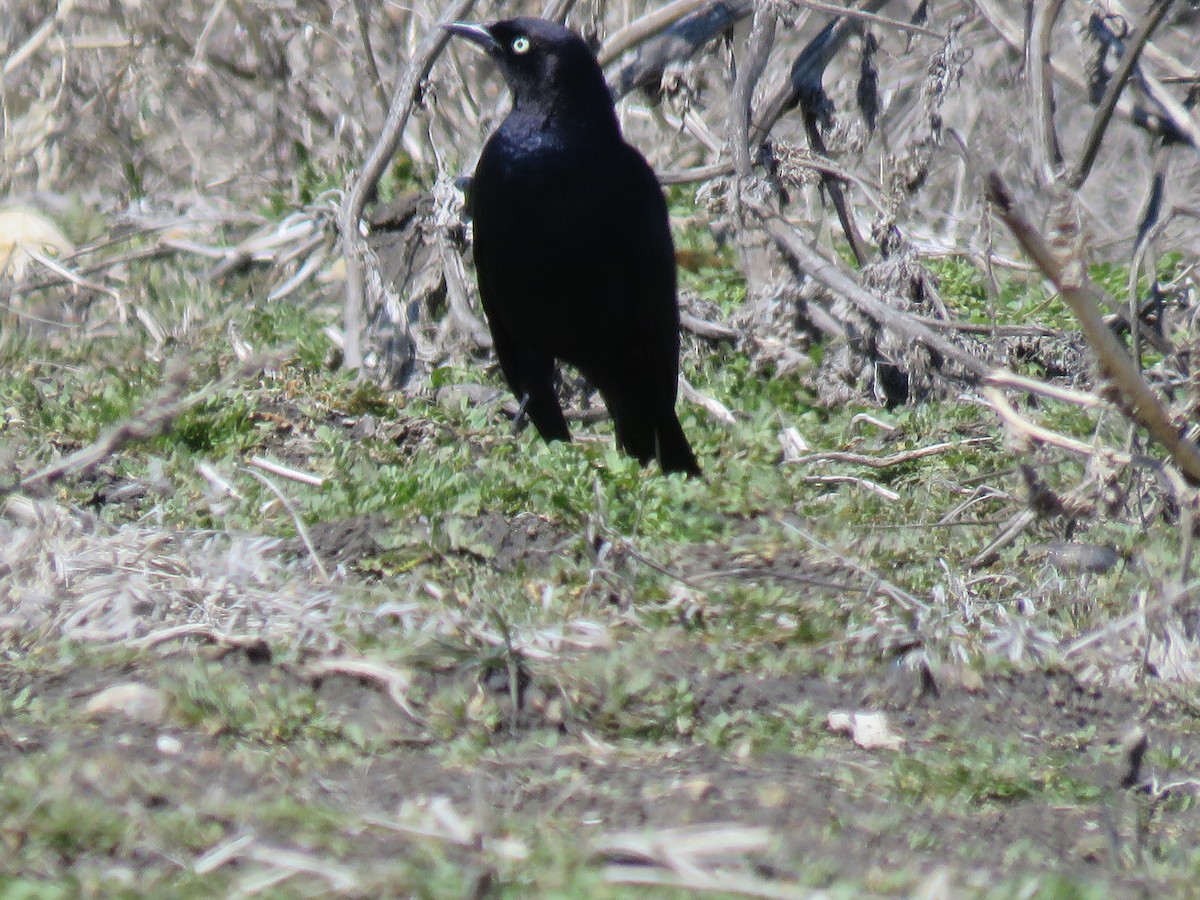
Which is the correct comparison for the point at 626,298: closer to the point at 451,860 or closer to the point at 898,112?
the point at 898,112

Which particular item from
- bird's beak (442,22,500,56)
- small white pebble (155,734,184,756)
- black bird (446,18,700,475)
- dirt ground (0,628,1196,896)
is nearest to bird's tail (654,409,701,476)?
black bird (446,18,700,475)

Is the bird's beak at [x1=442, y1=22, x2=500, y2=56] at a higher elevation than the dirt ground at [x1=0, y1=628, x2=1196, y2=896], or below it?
higher

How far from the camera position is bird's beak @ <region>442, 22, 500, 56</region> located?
16.2 ft

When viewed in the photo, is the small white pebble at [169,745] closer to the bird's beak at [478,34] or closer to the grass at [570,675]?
the grass at [570,675]

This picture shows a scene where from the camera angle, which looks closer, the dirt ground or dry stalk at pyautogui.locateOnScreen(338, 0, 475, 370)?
the dirt ground

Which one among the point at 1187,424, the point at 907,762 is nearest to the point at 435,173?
the point at 1187,424

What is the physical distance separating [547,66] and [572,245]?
533mm

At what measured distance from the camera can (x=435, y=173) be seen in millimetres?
5777

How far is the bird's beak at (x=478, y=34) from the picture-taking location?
495 cm

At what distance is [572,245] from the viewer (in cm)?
480

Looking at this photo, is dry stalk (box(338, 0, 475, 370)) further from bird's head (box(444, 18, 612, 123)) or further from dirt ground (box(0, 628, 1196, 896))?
dirt ground (box(0, 628, 1196, 896))

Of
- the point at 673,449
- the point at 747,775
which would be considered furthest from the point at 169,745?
the point at 673,449

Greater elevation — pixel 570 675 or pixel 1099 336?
pixel 1099 336

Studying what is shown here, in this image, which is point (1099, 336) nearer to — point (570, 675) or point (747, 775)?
point (747, 775)
